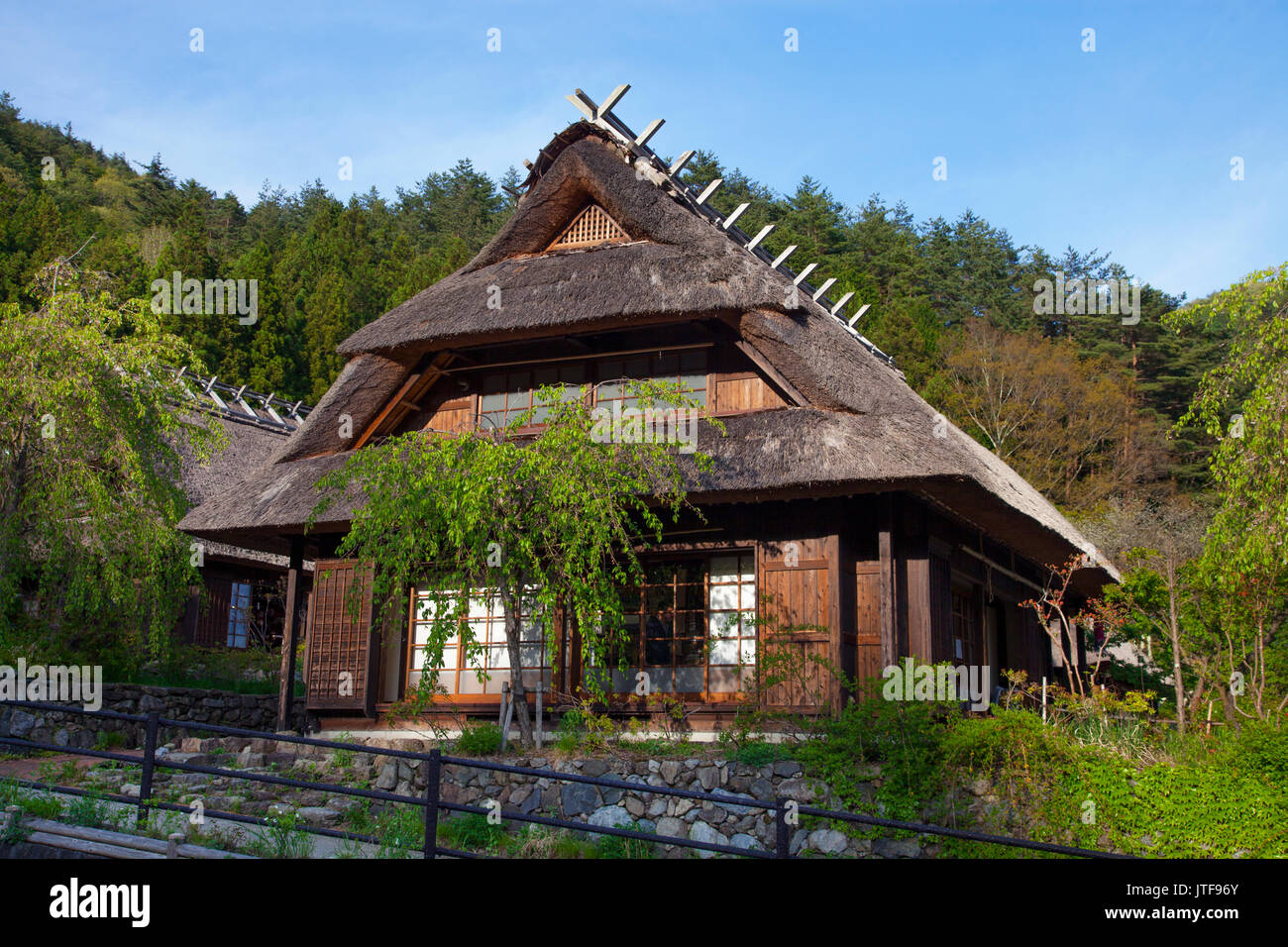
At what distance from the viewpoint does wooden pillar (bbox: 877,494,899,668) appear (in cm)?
1163

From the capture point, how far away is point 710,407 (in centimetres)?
1345

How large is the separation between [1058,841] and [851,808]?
5.52ft

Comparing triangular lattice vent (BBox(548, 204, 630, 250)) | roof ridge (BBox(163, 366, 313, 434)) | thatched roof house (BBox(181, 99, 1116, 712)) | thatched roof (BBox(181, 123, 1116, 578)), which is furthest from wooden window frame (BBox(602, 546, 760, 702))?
roof ridge (BBox(163, 366, 313, 434))

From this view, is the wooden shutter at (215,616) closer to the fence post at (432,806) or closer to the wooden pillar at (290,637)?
the wooden pillar at (290,637)

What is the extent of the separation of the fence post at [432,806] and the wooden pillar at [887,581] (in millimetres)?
5533

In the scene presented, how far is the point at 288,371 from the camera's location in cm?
3394

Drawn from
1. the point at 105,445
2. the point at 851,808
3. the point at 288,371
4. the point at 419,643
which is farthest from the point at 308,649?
the point at 288,371

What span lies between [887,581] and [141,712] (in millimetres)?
9512

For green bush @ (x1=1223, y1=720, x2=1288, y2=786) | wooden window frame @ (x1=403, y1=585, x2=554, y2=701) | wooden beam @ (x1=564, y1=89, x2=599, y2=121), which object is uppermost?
wooden beam @ (x1=564, y1=89, x2=599, y2=121)

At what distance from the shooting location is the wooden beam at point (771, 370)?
41.8 feet

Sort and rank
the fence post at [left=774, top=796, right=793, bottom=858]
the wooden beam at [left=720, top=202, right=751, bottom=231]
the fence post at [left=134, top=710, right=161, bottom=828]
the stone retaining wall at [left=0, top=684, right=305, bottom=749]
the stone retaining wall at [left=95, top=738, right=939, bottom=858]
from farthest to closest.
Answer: the wooden beam at [left=720, top=202, right=751, bottom=231], the stone retaining wall at [left=0, top=684, right=305, bottom=749], the stone retaining wall at [left=95, top=738, right=939, bottom=858], the fence post at [left=134, top=710, right=161, bottom=828], the fence post at [left=774, top=796, right=793, bottom=858]

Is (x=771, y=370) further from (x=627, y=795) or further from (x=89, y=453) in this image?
(x=89, y=453)

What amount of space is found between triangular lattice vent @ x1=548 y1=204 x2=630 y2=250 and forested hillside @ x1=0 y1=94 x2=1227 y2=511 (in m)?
13.9

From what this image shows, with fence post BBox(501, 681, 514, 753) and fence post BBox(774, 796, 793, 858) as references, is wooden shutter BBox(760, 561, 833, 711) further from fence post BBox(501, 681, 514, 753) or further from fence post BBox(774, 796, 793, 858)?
fence post BBox(774, 796, 793, 858)
